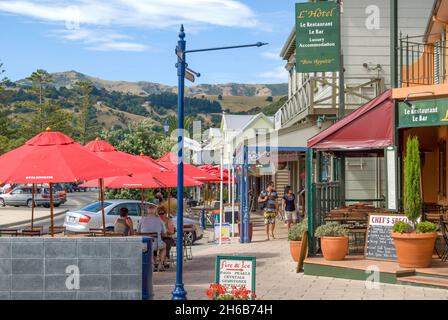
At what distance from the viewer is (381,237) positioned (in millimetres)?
14336

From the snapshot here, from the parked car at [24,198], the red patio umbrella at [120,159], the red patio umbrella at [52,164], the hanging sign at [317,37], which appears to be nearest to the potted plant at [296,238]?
the red patio umbrella at [120,159]

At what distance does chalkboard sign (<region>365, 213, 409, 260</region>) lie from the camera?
46.3 ft

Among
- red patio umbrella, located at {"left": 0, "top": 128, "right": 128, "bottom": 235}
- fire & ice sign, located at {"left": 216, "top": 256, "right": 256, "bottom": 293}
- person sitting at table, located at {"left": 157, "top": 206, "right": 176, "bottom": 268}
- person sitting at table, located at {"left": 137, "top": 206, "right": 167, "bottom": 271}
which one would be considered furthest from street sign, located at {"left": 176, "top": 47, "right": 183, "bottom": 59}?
person sitting at table, located at {"left": 157, "top": 206, "right": 176, "bottom": 268}

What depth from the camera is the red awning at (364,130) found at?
14.6 m

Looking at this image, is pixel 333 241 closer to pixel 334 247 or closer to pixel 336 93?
pixel 334 247

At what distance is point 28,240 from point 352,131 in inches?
278

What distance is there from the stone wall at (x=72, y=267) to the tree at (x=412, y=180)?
16.4ft

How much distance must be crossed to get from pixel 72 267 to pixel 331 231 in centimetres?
544

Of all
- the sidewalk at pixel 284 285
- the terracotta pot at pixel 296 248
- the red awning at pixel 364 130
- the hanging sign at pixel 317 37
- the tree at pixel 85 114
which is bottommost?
the sidewalk at pixel 284 285

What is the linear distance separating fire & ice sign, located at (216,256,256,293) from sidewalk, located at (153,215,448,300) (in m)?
1.81

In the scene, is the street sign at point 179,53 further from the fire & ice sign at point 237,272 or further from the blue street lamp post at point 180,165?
the fire & ice sign at point 237,272

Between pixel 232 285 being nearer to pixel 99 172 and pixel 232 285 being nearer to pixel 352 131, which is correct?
pixel 99 172

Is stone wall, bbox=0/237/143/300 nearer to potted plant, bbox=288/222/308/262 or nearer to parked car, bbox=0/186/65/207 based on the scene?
potted plant, bbox=288/222/308/262
